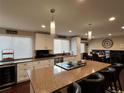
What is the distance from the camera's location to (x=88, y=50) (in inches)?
359

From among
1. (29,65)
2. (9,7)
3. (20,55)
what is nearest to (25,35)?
(20,55)

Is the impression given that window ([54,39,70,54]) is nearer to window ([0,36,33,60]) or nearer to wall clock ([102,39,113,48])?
window ([0,36,33,60])

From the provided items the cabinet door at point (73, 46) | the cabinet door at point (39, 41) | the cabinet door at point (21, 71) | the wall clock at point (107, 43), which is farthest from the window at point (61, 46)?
the wall clock at point (107, 43)

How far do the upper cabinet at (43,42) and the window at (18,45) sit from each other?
18.0 inches

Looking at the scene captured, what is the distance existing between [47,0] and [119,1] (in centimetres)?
143

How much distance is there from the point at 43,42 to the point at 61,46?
1.96 m

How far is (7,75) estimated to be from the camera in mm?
3375

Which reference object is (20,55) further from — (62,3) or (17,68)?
(62,3)

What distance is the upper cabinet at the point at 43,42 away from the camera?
4.51 m

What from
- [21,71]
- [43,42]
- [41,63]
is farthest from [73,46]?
[21,71]

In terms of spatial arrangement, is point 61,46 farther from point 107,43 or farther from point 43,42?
point 107,43

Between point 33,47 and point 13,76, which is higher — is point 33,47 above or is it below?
above

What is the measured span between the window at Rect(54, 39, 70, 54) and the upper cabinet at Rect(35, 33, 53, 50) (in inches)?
40.4

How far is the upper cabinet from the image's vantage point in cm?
451
